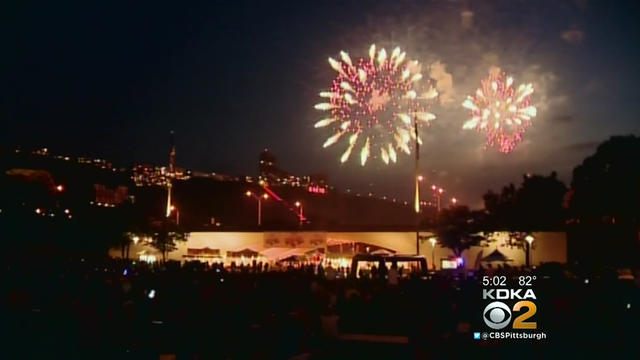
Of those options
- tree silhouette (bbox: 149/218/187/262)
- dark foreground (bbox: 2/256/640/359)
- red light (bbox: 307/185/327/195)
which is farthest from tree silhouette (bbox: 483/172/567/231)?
red light (bbox: 307/185/327/195)

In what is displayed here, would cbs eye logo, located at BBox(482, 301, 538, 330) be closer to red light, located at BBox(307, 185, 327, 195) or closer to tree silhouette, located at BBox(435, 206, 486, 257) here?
tree silhouette, located at BBox(435, 206, 486, 257)

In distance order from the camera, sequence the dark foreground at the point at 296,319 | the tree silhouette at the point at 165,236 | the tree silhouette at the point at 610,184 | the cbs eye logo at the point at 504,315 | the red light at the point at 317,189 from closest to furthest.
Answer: the dark foreground at the point at 296,319, the cbs eye logo at the point at 504,315, the tree silhouette at the point at 165,236, the tree silhouette at the point at 610,184, the red light at the point at 317,189

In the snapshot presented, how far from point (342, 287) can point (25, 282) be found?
1049cm

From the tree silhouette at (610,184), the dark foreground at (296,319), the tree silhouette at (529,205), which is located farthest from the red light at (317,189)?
the dark foreground at (296,319)

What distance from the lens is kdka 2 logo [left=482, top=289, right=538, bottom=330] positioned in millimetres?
13530

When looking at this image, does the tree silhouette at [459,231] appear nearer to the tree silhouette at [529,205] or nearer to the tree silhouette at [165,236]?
the tree silhouette at [529,205]

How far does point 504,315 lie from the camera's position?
1362cm

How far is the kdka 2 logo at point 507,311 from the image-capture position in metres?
13.5

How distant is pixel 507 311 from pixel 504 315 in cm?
12

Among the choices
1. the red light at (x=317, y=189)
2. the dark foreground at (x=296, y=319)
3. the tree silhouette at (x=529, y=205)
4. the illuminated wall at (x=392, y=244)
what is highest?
the red light at (x=317, y=189)

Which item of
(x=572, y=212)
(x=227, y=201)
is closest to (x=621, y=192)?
(x=572, y=212)

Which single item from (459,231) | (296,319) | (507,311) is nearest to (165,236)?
(459,231)

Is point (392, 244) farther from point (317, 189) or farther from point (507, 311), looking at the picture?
point (317, 189)

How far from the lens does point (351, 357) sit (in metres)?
12.9
